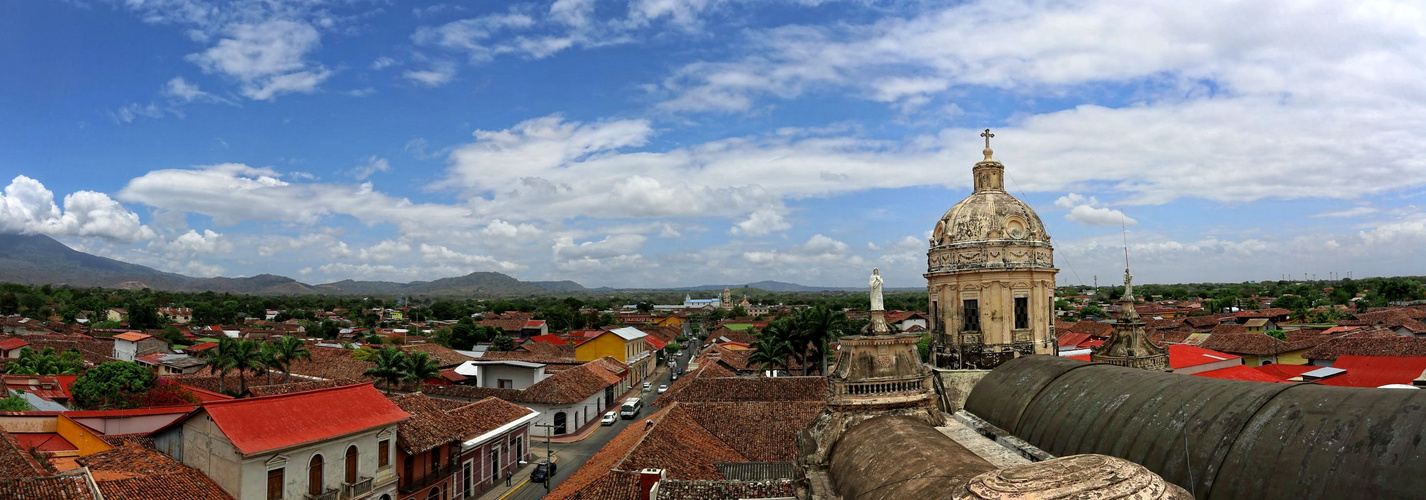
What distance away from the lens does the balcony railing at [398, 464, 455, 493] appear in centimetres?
2498

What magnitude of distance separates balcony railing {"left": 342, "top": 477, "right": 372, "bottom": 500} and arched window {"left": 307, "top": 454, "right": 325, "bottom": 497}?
700 mm

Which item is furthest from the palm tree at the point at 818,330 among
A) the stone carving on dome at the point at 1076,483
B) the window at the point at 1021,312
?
the stone carving on dome at the point at 1076,483

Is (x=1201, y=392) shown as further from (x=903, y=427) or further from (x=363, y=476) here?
(x=363, y=476)

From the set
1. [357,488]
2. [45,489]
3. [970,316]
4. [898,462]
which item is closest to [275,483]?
[357,488]

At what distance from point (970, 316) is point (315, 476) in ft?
63.8

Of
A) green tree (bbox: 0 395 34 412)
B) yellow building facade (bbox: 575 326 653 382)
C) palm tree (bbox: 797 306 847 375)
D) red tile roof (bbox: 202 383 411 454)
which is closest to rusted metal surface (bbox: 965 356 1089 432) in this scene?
red tile roof (bbox: 202 383 411 454)

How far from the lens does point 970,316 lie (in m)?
22.2

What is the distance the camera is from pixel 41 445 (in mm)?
22141

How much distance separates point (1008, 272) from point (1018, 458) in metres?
9.96

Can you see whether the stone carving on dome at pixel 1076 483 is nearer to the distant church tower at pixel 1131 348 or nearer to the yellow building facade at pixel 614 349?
the distant church tower at pixel 1131 348

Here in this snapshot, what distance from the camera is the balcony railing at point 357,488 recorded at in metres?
21.8

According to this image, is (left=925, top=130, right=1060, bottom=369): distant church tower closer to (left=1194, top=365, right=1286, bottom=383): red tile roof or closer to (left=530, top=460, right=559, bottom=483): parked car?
(left=530, top=460, right=559, bottom=483): parked car

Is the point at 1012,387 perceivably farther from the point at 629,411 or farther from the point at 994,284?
the point at 629,411

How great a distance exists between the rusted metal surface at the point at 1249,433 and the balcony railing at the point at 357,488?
1876 cm
